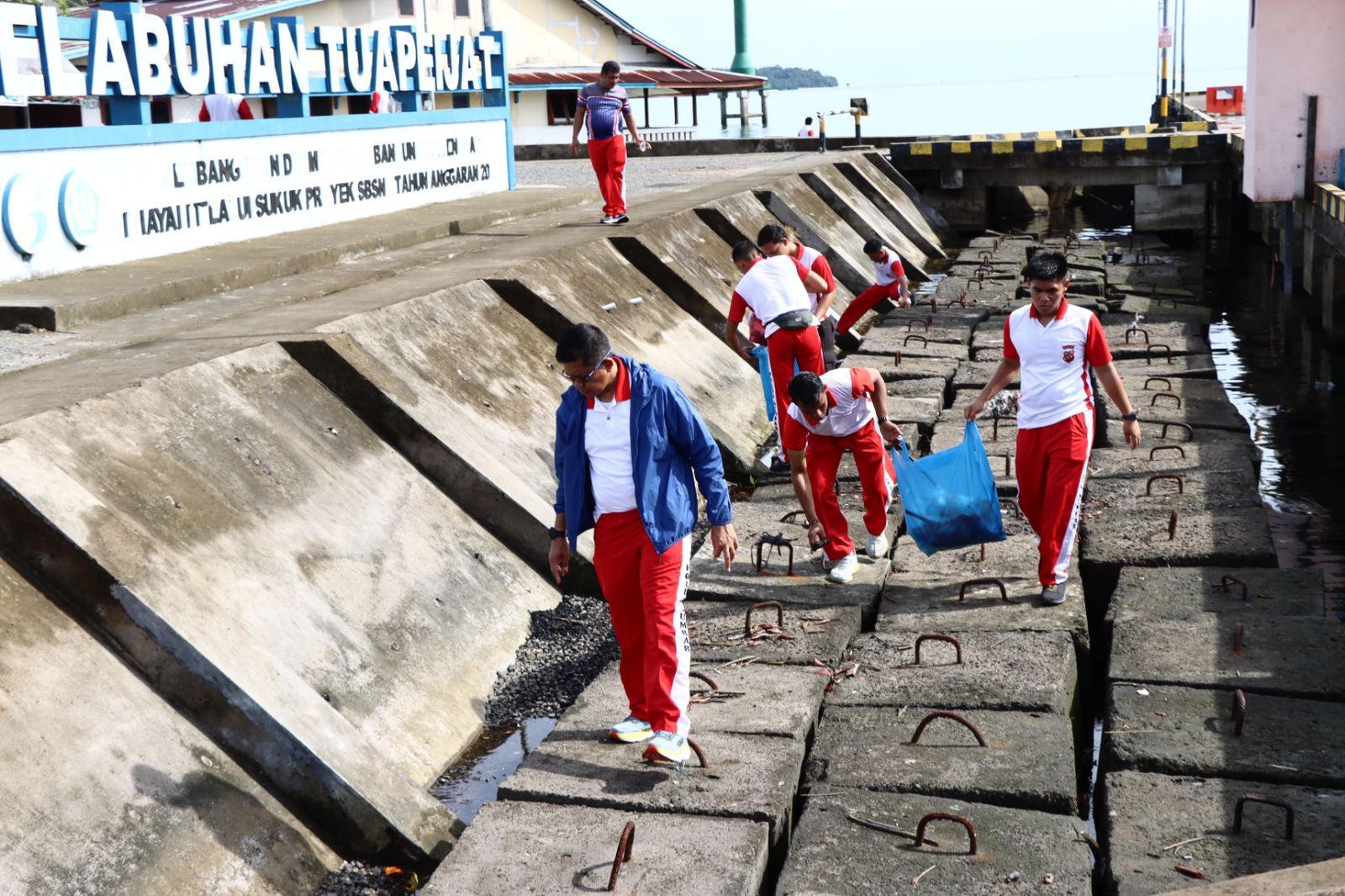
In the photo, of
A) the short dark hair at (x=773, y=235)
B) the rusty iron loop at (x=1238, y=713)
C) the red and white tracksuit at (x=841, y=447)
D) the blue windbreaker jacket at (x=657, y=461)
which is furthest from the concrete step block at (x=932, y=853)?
the short dark hair at (x=773, y=235)

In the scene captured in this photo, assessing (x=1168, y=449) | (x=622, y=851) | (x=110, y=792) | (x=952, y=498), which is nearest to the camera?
(x=622, y=851)

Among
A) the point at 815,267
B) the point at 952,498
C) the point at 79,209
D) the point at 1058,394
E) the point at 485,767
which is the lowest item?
the point at 485,767

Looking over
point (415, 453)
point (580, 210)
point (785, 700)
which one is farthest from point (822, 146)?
point (785, 700)

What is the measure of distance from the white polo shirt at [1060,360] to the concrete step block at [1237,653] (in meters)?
1.12

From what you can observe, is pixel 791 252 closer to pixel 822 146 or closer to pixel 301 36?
pixel 301 36

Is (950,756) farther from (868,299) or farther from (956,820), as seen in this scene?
(868,299)

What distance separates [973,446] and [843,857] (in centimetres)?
309

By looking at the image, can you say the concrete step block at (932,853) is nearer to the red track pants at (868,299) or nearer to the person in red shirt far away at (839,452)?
the person in red shirt far away at (839,452)

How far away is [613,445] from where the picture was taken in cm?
528

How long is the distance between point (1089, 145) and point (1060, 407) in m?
18.7

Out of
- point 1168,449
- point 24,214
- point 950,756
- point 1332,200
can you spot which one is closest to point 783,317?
point 1168,449

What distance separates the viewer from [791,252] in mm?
9414

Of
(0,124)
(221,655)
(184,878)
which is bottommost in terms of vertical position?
(184,878)

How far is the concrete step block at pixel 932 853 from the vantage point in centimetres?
435
